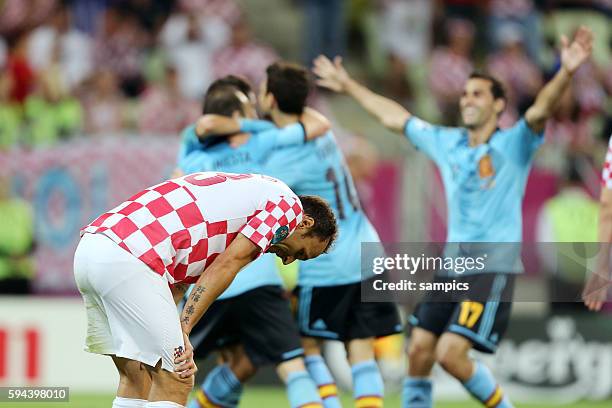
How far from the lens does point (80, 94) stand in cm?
1539

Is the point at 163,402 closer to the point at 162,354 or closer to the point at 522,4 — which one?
the point at 162,354

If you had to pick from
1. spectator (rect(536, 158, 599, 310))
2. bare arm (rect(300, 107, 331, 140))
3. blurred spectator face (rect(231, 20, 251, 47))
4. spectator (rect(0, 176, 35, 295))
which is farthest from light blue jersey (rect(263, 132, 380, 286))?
blurred spectator face (rect(231, 20, 251, 47))

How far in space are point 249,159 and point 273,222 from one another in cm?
227

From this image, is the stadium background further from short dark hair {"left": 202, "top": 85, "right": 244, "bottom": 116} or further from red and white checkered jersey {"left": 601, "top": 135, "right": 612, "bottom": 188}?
red and white checkered jersey {"left": 601, "top": 135, "right": 612, "bottom": 188}

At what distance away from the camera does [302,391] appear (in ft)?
27.0

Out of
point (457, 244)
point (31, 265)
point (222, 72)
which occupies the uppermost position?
point (222, 72)

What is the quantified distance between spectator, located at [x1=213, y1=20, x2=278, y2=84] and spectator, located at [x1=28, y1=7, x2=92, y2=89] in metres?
1.59

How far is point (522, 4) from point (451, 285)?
31.0 feet

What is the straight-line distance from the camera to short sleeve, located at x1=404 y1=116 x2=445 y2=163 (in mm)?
9203

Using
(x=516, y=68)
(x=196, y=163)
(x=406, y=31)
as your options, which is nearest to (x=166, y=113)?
(x=406, y=31)

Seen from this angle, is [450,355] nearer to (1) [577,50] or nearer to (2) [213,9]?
(1) [577,50]

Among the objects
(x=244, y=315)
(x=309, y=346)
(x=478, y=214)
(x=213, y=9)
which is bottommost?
(x=309, y=346)

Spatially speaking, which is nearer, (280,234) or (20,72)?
(280,234)

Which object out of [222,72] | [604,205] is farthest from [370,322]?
[222,72]
